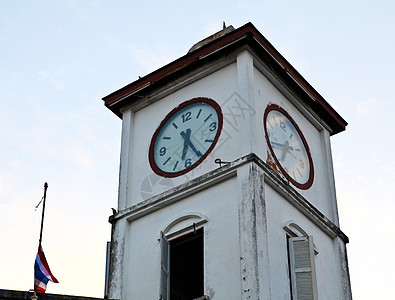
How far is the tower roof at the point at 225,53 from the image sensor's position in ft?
67.9

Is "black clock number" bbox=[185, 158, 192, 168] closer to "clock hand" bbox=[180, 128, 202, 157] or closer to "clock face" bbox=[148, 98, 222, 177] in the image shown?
"clock face" bbox=[148, 98, 222, 177]

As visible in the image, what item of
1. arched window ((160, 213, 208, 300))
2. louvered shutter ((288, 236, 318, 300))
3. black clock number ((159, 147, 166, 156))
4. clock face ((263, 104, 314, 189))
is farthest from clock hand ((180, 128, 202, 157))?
louvered shutter ((288, 236, 318, 300))

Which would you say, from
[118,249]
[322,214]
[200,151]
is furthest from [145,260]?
[322,214]

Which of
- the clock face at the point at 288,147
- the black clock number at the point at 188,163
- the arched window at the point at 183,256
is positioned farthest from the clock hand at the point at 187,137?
the arched window at the point at 183,256

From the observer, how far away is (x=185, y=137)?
20.6 meters

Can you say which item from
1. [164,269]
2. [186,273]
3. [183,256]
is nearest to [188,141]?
[183,256]

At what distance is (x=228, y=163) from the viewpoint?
19.3 meters

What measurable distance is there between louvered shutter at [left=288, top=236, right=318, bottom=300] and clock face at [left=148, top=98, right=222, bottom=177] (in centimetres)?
276

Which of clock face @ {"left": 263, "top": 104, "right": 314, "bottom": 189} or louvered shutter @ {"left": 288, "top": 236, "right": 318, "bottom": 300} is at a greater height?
clock face @ {"left": 263, "top": 104, "right": 314, "bottom": 189}

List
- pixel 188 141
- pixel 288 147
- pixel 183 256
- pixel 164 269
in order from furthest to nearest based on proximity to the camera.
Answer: pixel 183 256, pixel 288 147, pixel 188 141, pixel 164 269

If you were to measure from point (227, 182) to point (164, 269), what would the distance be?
7.02ft

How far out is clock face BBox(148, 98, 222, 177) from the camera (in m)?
20.2

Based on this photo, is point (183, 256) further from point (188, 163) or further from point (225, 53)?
point (225, 53)

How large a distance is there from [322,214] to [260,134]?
7.65 ft
